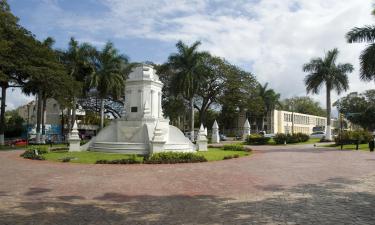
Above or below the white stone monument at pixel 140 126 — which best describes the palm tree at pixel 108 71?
above

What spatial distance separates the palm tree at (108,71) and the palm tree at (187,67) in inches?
256

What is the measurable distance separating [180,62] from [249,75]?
568 inches

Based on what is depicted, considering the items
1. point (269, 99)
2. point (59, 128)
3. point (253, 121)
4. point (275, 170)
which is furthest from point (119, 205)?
point (253, 121)

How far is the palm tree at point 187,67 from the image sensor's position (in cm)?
3928

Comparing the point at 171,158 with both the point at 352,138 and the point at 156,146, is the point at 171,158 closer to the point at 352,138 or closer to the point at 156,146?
the point at 156,146

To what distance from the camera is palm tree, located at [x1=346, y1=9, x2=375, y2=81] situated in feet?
84.4

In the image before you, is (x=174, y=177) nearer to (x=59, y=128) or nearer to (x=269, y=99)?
(x=59, y=128)

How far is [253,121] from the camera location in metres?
83.5

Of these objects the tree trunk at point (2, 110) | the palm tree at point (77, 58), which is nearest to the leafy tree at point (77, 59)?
the palm tree at point (77, 58)

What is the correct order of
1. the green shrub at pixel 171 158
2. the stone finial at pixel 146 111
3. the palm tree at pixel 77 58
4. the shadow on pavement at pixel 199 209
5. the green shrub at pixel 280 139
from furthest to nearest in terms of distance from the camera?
the palm tree at pixel 77 58, the green shrub at pixel 280 139, the stone finial at pixel 146 111, the green shrub at pixel 171 158, the shadow on pavement at pixel 199 209

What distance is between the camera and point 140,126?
2284cm

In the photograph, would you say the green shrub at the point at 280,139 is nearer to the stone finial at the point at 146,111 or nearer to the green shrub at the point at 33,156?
the stone finial at the point at 146,111

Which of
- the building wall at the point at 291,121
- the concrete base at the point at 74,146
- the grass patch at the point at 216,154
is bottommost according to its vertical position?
the grass patch at the point at 216,154

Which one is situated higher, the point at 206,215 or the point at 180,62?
the point at 180,62
